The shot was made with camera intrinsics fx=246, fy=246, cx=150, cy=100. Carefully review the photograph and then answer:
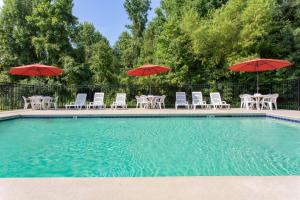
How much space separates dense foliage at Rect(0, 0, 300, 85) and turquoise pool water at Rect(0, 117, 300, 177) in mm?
7051

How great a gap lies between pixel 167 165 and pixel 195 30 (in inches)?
421

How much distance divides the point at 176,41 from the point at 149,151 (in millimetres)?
9762

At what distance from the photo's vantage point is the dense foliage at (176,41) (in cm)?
1292

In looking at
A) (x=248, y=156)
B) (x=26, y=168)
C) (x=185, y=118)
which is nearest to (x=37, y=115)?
(x=185, y=118)

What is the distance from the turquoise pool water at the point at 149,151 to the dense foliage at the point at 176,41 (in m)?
7.05

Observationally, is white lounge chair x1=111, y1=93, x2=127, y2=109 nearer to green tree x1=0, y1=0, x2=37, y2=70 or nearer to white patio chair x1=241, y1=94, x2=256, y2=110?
white patio chair x1=241, y1=94, x2=256, y2=110

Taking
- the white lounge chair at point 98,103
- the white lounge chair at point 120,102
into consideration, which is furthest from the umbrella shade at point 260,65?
the white lounge chair at point 98,103

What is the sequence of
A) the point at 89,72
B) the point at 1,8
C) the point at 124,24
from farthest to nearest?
the point at 124,24 < the point at 1,8 < the point at 89,72

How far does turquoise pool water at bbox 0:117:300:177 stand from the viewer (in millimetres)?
3477

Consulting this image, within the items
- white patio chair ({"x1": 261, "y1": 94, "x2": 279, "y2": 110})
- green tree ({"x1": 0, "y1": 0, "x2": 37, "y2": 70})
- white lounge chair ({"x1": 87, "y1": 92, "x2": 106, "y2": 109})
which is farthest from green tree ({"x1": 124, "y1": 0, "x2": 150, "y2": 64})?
white patio chair ({"x1": 261, "y1": 94, "x2": 279, "y2": 110})

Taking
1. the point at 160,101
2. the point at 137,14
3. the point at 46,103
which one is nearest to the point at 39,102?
the point at 46,103

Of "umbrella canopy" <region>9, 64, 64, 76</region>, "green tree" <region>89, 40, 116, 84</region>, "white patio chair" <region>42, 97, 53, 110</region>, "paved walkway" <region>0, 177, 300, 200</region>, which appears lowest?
"paved walkway" <region>0, 177, 300, 200</region>

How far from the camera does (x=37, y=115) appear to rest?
927 centimetres

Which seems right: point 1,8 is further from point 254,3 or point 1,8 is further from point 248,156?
point 248,156
